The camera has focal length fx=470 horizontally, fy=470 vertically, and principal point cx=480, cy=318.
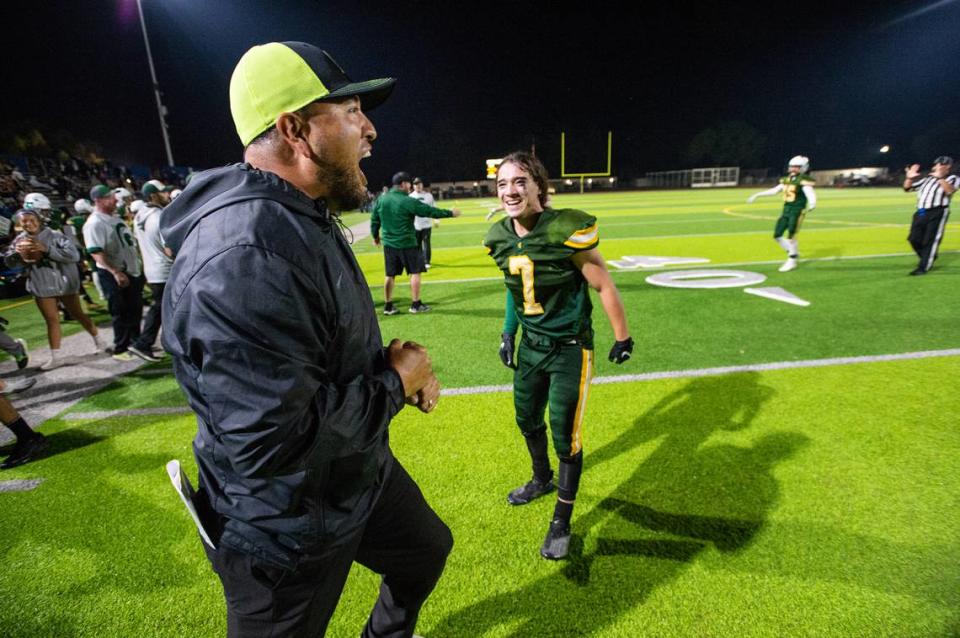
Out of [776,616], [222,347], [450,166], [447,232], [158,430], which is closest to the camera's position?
[222,347]

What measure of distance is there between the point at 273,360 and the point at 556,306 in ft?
6.52

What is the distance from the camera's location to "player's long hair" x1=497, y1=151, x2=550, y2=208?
2811 millimetres

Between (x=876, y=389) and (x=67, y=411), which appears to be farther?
(x=67, y=411)

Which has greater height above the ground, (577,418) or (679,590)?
(577,418)

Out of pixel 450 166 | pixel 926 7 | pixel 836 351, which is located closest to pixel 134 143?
pixel 836 351

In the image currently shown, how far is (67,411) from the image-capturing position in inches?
196

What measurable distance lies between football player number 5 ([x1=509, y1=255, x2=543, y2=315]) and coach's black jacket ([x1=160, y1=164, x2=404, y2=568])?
58.0 inches

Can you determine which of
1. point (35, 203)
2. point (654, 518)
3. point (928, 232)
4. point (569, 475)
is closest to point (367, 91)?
point (569, 475)

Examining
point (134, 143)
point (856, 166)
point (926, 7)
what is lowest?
point (856, 166)

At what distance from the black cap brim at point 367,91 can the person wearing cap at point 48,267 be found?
6501 millimetres

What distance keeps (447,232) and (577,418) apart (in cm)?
1895

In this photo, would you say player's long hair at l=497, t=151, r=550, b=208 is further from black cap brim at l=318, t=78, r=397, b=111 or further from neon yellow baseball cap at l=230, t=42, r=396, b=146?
neon yellow baseball cap at l=230, t=42, r=396, b=146

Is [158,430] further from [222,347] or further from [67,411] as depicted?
[222,347]

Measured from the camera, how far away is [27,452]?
13.2ft
